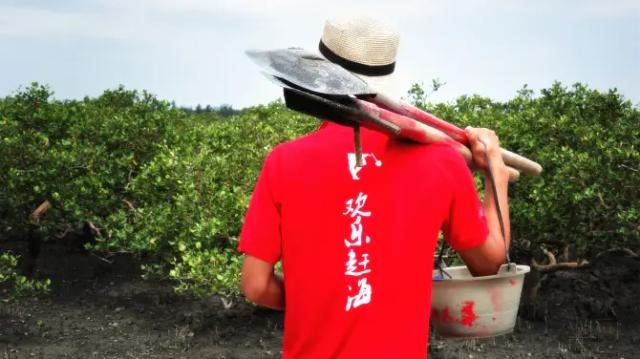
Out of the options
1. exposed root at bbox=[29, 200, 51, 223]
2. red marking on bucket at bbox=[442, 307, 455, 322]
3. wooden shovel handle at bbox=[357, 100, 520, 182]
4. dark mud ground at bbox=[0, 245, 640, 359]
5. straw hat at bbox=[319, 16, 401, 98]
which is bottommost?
dark mud ground at bbox=[0, 245, 640, 359]

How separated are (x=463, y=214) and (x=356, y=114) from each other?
0.50 metres

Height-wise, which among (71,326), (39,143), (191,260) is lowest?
(71,326)

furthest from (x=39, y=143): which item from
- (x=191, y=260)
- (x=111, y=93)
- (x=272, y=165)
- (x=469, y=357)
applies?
(x=272, y=165)

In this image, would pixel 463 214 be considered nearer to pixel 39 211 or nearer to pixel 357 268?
pixel 357 268

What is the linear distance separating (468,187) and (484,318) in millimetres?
515

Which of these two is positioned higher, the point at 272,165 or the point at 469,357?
the point at 272,165

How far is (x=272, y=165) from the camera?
250cm

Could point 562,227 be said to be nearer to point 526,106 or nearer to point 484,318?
point 526,106

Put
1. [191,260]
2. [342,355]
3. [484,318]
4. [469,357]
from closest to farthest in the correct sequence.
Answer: [342,355] < [484,318] < [191,260] < [469,357]

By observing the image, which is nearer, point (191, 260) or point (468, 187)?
point (468, 187)

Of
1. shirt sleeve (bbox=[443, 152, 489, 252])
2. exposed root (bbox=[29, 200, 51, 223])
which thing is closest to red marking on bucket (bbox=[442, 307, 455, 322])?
shirt sleeve (bbox=[443, 152, 489, 252])

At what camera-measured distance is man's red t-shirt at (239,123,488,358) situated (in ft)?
8.04

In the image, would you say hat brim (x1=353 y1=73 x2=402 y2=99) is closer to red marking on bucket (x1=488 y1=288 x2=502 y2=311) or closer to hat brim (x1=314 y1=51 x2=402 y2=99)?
hat brim (x1=314 y1=51 x2=402 y2=99)

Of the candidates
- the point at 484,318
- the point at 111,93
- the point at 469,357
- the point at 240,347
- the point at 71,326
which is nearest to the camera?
the point at 484,318
